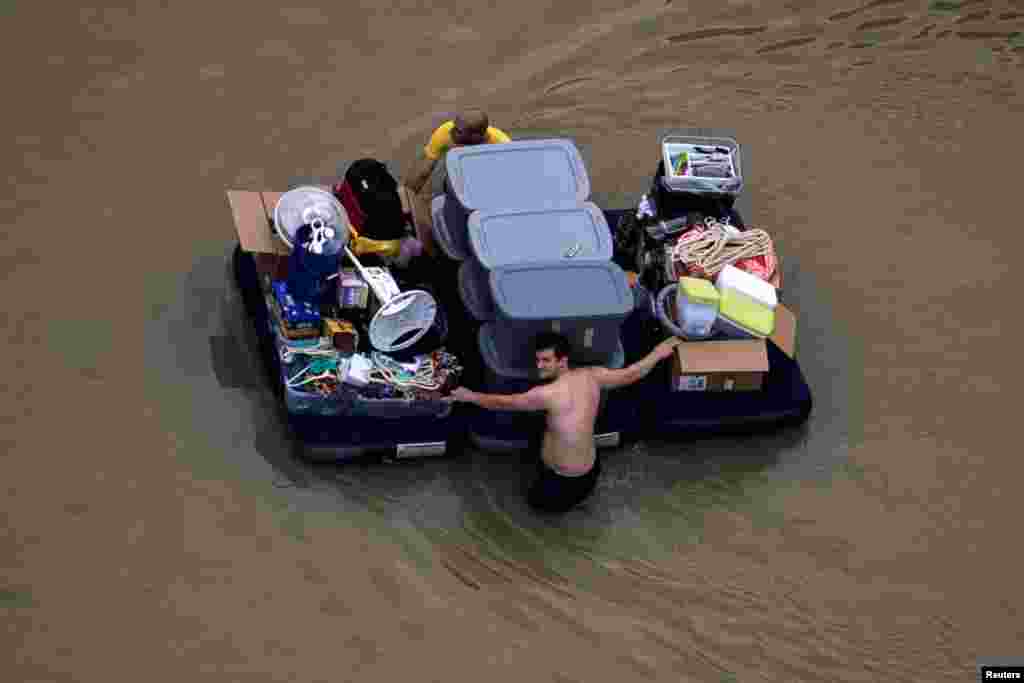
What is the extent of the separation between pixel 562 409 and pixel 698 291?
1020 mm

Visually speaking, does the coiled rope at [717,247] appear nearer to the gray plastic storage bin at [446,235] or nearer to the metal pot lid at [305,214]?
the gray plastic storage bin at [446,235]

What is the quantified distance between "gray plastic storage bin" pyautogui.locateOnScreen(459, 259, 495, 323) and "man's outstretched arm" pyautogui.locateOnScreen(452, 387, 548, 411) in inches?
19.4

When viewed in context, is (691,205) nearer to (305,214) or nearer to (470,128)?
(470,128)

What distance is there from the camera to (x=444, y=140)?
8.10 meters

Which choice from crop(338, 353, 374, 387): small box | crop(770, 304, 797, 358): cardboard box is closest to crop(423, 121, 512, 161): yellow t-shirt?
crop(338, 353, 374, 387): small box

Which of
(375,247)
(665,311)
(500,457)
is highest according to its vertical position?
(375,247)

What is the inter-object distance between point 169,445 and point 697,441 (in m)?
2.71

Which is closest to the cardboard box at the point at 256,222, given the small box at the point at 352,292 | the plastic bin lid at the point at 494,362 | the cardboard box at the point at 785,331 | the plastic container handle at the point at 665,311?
the small box at the point at 352,292

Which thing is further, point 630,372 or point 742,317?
point 742,317

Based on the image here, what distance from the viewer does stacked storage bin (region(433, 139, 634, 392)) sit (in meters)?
7.12

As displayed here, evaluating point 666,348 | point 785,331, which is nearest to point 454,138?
point 666,348

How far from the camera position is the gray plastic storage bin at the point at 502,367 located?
23.7 ft

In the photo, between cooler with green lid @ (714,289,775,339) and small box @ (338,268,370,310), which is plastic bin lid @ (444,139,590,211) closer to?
small box @ (338,268,370,310)

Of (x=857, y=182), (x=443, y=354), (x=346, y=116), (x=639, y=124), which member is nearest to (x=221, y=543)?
(x=443, y=354)
